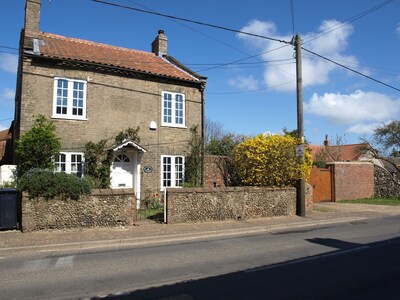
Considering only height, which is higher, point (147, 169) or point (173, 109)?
point (173, 109)

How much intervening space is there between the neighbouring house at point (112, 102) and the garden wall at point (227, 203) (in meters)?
4.04

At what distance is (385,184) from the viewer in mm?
26938

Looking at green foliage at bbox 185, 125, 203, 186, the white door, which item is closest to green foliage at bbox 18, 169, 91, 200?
the white door

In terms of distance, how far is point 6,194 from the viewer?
11180mm

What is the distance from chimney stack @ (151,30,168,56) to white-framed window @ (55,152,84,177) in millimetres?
8913

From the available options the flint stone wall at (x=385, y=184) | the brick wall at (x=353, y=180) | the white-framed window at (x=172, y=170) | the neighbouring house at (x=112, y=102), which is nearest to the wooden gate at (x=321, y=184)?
the brick wall at (x=353, y=180)

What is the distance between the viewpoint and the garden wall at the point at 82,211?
11.2 metres

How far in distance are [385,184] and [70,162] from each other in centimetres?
2194

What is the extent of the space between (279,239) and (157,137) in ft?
28.8

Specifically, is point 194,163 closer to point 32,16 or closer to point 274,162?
point 274,162

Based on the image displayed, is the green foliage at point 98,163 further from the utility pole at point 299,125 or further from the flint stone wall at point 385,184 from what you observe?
the flint stone wall at point 385,184

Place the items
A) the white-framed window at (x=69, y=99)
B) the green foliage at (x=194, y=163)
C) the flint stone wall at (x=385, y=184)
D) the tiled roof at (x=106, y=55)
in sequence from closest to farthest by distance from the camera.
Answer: the white-framed window at (x=69, y=99) < the tiled roof at (x=106, y=55) < the green foliage at (x=194, y=163) < the flint stone wall at (x=385, y=184)

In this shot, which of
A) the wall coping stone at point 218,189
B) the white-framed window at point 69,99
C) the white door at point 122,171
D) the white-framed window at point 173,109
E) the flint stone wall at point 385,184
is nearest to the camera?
the wall coping stone at point 218,189

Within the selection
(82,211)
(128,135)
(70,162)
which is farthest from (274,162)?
(70,162)
